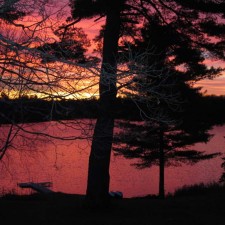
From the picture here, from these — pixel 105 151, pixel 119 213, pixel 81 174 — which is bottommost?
pixel 119 213

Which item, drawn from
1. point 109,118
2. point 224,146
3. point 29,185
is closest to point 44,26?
point 109,118

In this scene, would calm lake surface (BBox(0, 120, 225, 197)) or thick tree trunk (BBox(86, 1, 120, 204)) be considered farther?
calm lake surface (BBox(0, 120, 225, 197))

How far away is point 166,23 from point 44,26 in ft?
22.0

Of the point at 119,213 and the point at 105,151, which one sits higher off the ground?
the point at 105,151

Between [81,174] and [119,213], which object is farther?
[81,174]

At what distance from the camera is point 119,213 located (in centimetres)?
1247

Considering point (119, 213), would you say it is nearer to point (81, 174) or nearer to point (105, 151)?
point (105, 151)

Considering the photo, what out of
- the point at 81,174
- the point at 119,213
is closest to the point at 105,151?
the point at 119,213

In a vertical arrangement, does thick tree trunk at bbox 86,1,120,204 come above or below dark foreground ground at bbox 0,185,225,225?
above

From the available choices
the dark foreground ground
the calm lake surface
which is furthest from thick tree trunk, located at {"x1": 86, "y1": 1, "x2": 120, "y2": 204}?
the calm lake surface

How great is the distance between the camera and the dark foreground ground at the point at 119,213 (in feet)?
37.1

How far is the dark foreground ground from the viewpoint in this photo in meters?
11.3

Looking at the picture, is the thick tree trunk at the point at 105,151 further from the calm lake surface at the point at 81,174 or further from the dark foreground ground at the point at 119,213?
the calm lake surface at the point at 81,174

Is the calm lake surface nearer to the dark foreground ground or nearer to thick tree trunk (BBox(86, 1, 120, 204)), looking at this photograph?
the dark foreground ground
